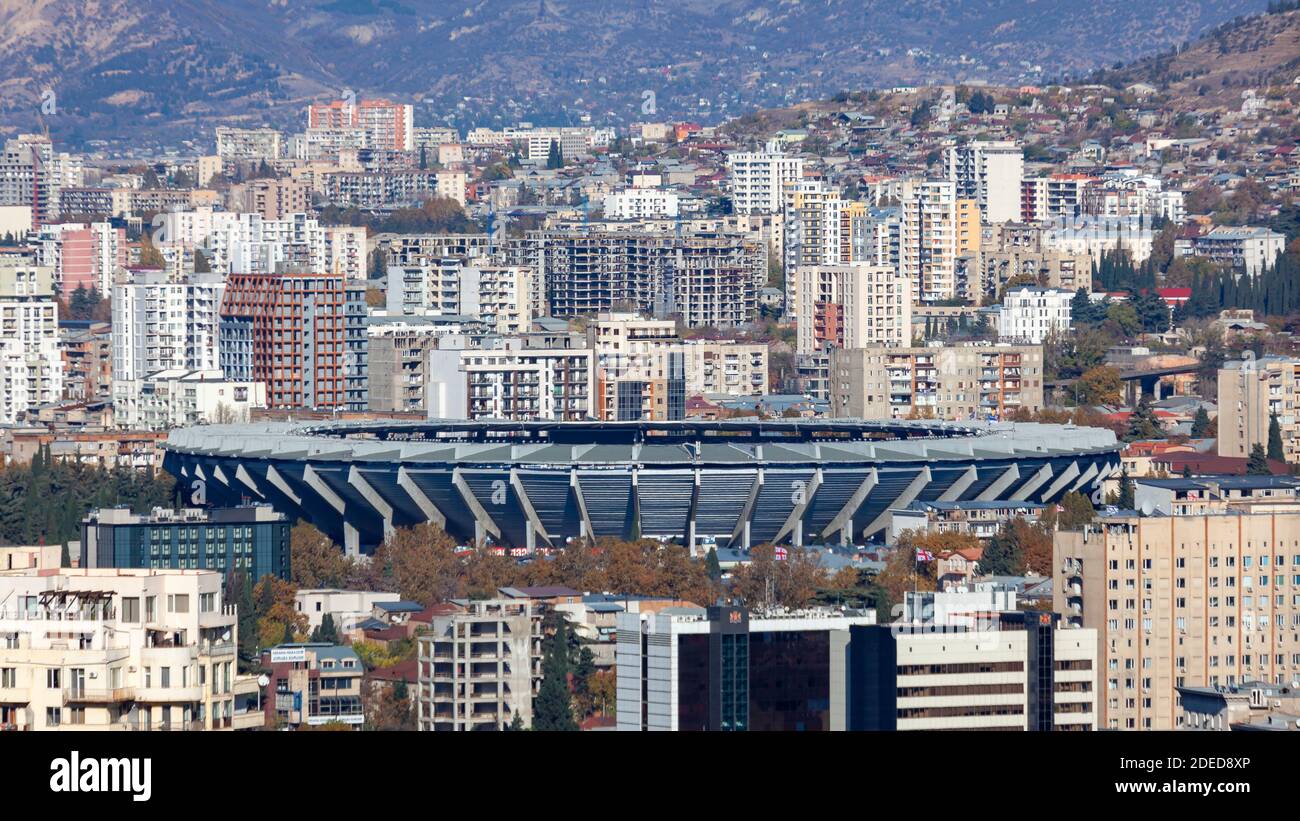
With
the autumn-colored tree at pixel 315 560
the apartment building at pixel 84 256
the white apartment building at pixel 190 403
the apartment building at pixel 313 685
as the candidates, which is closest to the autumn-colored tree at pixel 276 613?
the autumn-colored tree at pixel 315 560

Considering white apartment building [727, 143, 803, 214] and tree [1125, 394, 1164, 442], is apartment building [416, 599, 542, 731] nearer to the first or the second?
tree [1125, 394, 1164, 442]

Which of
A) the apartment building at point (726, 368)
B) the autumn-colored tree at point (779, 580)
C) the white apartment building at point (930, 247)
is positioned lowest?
the autumn-colored tree at point (779, 580)

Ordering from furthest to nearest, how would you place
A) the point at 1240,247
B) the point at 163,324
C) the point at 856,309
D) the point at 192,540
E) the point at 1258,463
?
the point at 1240,247 < the point at 163,324 < the point at 856,309 < the point at 1258,463 < the point at 192,540

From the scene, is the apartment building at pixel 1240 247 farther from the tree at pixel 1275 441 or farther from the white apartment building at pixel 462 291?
the tree at pixel 1275 441

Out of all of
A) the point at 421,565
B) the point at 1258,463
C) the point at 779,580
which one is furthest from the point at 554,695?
the point at 1258,463

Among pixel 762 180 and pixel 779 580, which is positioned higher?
pixel 762 180

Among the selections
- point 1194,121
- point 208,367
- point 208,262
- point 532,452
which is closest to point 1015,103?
point 1194,121

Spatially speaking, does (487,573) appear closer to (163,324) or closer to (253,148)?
(163,324)
